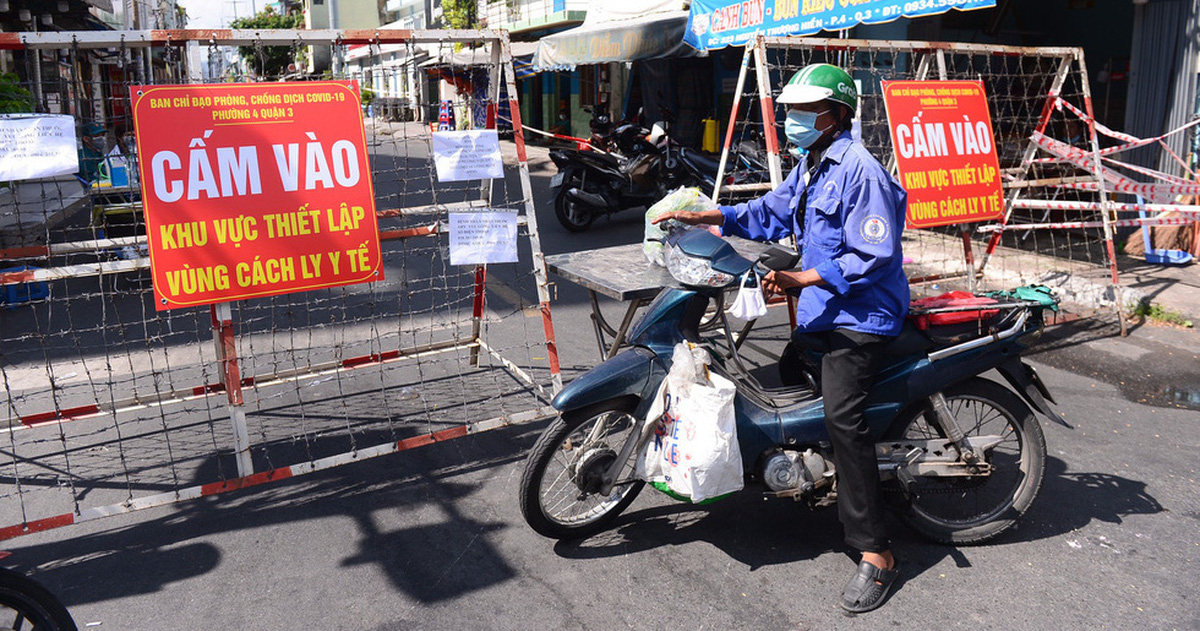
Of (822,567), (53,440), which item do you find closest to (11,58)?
(53,440)

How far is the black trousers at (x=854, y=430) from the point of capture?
10.2 ft

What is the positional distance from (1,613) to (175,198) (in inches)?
71.2

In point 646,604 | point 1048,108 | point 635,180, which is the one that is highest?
point 1048,108

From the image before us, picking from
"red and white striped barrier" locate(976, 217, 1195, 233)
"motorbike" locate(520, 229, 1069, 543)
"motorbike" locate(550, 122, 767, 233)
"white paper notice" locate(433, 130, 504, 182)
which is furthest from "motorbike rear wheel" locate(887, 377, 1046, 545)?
"motorbike" locate(550, 122, 767, 233)

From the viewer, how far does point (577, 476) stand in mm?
3373

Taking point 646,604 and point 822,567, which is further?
point 822,567

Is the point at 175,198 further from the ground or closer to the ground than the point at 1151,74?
closer to the ground

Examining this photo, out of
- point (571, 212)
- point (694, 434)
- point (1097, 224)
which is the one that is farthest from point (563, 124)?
point (694, 434)

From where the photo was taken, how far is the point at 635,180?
1092cm

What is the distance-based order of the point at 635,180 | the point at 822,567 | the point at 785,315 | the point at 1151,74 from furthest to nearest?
the point at 635,180
the point at 1151,74
the point at 785,315
the point at 822,567

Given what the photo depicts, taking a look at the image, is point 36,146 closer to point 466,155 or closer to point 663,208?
point 466,155

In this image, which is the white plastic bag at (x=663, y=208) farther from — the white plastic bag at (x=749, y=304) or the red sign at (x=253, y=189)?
the red sign at (x=253, y=189)

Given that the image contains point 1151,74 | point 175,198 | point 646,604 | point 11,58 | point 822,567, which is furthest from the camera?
point 11,58

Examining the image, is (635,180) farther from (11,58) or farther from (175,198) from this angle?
(11,58)
